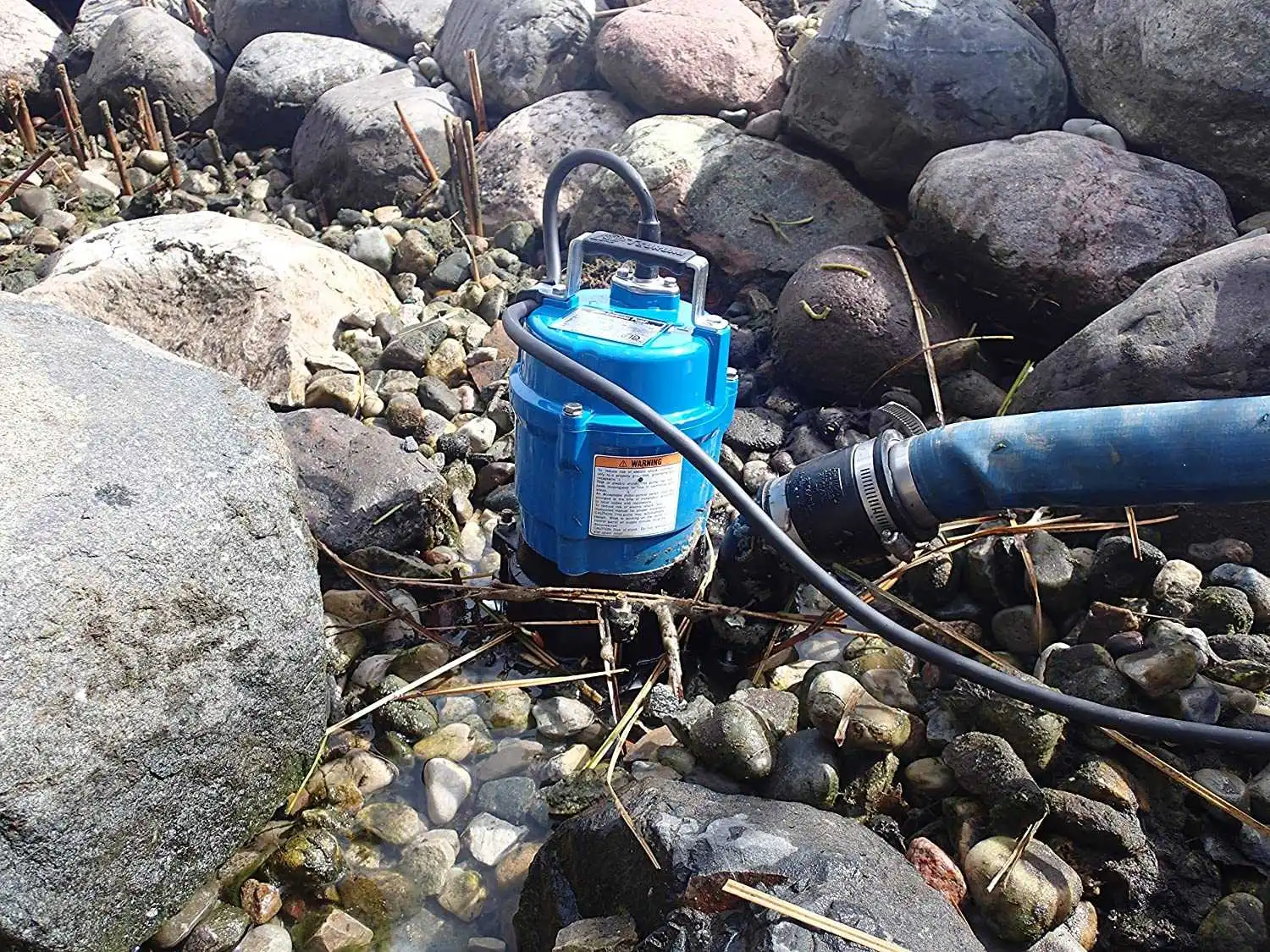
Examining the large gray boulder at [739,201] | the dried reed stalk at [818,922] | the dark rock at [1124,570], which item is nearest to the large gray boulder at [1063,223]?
the large gray boulder at [739,201]

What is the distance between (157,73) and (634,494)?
711 centimetres

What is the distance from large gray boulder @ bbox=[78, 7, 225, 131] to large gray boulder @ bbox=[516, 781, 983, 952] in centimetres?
746

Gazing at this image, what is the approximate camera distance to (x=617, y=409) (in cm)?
206

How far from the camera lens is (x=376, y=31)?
24.8 ft

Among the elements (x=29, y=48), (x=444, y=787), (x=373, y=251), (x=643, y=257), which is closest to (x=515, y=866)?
(x=444, y=787)

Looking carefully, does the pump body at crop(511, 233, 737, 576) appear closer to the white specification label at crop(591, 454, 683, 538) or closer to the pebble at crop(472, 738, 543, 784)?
the white specification label at crop(591, 454, 683, 538)

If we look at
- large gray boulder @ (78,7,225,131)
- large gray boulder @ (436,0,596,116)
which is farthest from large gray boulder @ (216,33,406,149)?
large gray boulder @ (436,0,596,116)

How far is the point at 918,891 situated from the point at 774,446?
2.00 m

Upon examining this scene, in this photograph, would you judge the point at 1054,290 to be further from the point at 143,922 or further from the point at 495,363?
A: the point at 143,922

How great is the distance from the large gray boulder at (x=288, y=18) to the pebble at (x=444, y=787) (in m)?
7.45

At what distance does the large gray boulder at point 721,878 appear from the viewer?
4.77 feet

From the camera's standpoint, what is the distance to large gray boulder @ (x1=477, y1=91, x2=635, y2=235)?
5.31m

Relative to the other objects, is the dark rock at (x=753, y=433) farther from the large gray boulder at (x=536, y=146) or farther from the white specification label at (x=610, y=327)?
the large gray boulder at (x=536, y=146)

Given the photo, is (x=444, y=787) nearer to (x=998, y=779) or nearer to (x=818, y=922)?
(x=818, y=922)
